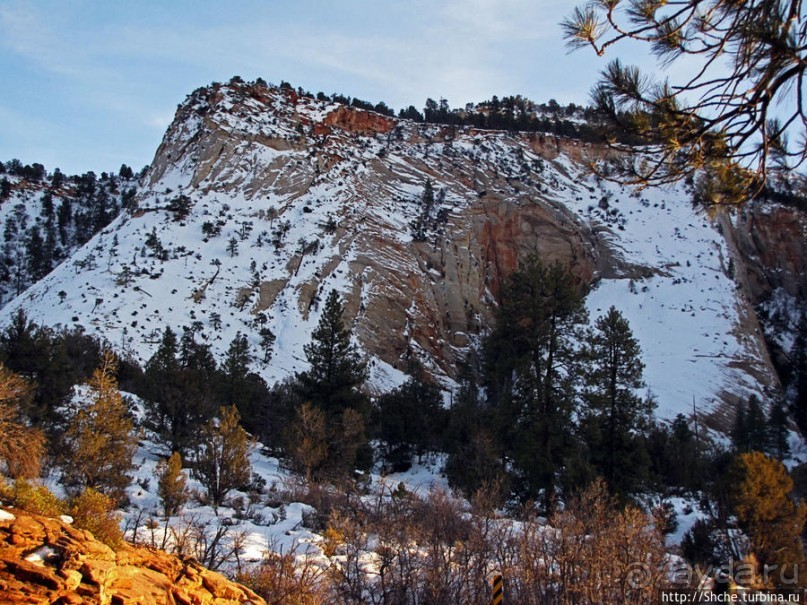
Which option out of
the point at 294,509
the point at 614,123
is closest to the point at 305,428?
the point at 294,509

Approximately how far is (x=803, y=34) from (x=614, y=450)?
18.4 metres

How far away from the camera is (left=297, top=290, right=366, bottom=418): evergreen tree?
2483cm

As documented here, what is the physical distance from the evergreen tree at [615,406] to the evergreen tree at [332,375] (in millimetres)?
10347

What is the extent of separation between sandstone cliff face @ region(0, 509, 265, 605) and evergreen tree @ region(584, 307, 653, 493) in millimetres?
16436

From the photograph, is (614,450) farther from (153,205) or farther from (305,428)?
(153,205)

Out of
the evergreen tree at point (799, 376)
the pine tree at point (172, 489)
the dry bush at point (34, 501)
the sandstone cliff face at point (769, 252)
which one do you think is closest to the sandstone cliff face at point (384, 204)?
the sandstone cliff face at point (769, 252)

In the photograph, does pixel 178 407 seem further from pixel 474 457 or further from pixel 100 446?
pixel 474 457

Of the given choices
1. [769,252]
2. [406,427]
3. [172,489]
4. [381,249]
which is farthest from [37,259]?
[769,252]

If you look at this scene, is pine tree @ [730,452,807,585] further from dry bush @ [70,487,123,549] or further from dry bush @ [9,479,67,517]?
dry bush @ [9,479,67,517]

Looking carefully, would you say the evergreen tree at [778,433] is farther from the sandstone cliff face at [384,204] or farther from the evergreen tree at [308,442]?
the evergreen tree at [308,442]

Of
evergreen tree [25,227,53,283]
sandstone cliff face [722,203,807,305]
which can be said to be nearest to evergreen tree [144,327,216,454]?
evergreen tree [25,227,53,283]

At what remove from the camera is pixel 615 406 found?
66.6 feet

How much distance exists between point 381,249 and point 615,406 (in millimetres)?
34369

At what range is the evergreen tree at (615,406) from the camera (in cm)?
1919
